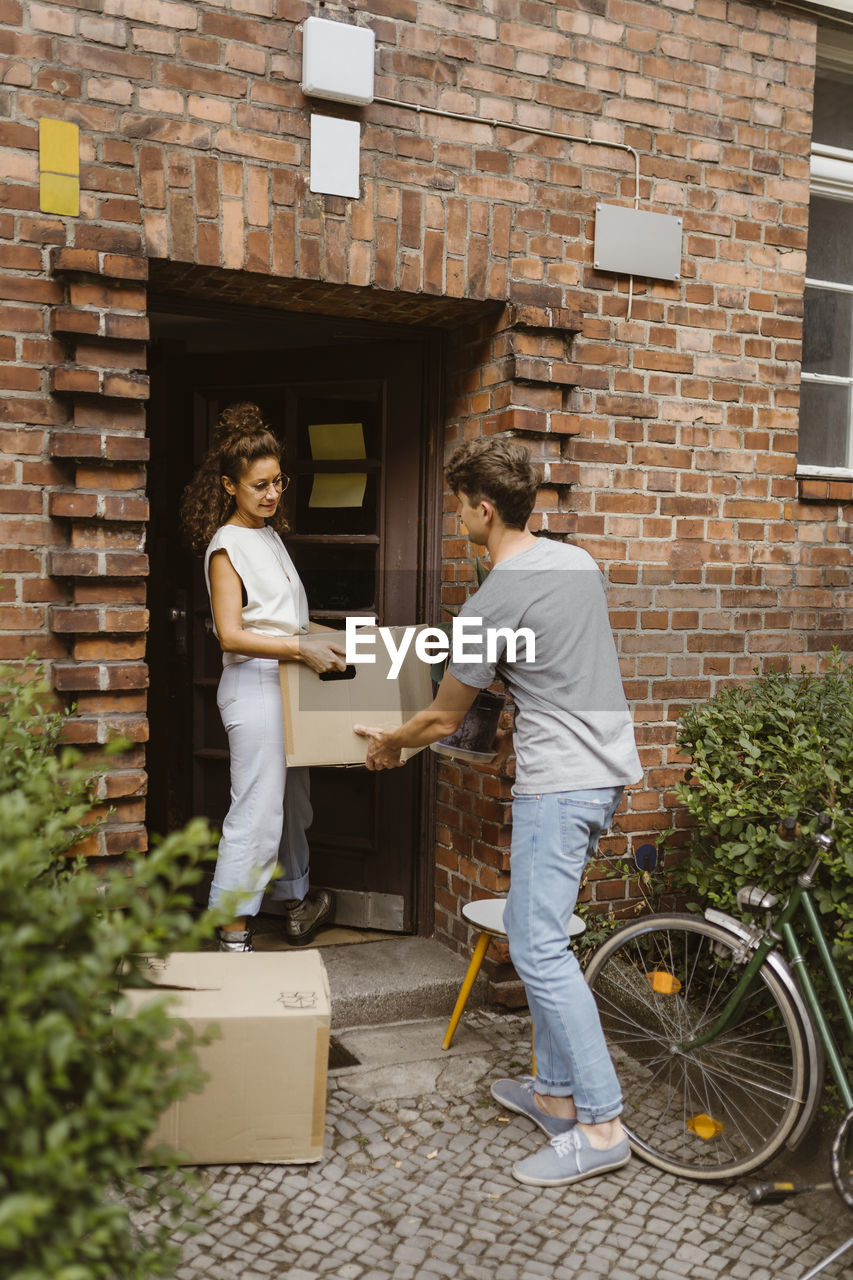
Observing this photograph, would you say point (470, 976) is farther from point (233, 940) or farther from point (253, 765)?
point (253, 765)

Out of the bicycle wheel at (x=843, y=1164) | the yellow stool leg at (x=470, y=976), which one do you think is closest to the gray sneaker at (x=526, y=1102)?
the yellow stool leg at (x=470, y=976)

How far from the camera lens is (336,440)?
178 inches

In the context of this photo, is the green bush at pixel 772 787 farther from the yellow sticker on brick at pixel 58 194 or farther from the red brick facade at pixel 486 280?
the yellow sticker on brick at pixel 58 194

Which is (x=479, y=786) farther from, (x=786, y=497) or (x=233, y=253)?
(x=233, y=253)

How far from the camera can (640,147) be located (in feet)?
13.7

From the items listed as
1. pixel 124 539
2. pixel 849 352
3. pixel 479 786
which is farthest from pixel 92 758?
pixel 849 352

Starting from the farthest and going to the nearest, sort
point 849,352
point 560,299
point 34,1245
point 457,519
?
point 849,352, point 457,519, point 560,299, point 34,1245

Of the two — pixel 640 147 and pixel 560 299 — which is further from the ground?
pixel 640 147

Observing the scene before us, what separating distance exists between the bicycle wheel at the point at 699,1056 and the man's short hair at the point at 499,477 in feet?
4.19

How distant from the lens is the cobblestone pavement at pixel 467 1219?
2.60 meters

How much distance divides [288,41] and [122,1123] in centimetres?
333

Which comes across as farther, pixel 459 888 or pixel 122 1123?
pixel 459 888

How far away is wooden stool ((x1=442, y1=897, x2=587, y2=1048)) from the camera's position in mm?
3473

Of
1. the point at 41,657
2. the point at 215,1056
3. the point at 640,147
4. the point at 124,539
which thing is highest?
the point at 640,147
